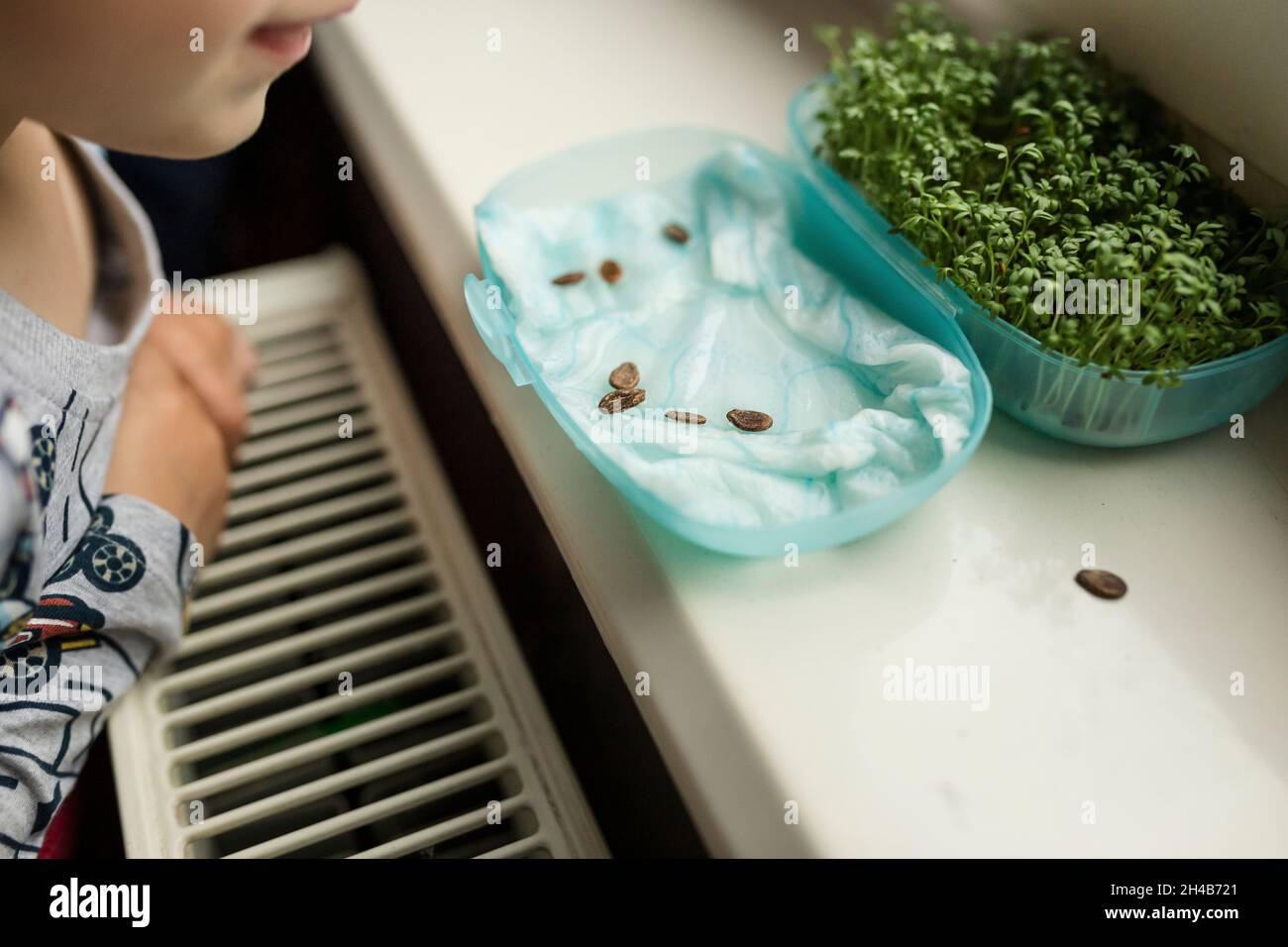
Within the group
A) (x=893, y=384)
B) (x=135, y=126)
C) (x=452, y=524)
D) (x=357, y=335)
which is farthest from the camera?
(x=357, y=335)

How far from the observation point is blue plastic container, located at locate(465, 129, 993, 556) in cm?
59

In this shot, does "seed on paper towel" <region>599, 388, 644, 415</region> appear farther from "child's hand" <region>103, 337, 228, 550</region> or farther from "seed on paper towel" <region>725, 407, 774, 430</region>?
"child's hand" <region>103, 337, 228, 550</region>

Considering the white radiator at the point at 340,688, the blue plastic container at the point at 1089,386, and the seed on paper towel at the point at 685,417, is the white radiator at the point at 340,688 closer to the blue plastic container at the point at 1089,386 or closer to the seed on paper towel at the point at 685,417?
the seed on paper towel at the point at 685,417

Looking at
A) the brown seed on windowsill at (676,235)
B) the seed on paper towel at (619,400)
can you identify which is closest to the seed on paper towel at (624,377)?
the seed on paper towel at (619,400)

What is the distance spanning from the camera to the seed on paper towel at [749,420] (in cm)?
66

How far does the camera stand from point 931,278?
0.70 meters

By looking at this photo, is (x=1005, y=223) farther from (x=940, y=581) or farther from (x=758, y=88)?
(x=758, y=88)

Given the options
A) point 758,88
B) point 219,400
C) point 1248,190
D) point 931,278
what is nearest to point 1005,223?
point 931,278

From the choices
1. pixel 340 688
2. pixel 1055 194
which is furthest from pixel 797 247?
pixel 340 688

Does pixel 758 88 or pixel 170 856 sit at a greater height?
pixel 758 88

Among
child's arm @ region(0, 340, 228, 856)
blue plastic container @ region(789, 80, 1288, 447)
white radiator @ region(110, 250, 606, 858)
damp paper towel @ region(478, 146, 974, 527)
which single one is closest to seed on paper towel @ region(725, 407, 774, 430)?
damp paper towel @ region(478, 146, 974, 527)

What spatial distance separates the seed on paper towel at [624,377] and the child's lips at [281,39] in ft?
0.86

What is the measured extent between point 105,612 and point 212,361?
0.32 meters
